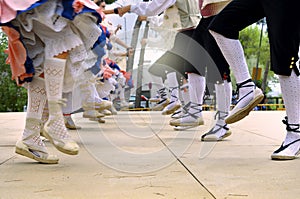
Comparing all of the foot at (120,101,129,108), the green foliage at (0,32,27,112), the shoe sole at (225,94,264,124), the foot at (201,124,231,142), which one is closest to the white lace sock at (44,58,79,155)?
the shoe sole at (225,94,264,124)

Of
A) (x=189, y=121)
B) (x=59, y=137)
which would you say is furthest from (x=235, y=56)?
(x=189, y=121)

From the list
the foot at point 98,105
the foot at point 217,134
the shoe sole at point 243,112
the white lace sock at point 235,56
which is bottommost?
the foot at point 217,134

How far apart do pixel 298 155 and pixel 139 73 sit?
264 cm

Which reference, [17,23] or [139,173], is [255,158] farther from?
[17,23]

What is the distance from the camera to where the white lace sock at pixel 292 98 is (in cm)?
291

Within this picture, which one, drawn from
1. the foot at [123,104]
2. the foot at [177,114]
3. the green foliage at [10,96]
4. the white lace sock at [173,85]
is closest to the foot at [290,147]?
the foot at [177,114]

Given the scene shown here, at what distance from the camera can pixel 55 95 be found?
2.65 meters

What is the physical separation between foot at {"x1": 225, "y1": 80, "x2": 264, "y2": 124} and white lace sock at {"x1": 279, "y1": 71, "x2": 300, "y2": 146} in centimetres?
17

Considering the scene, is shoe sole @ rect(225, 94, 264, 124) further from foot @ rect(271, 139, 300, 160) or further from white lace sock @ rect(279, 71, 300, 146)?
foot @ rect(271, 139, 300, 160)

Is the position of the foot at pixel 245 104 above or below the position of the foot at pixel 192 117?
above

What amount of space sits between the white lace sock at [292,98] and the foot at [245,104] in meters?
0.17

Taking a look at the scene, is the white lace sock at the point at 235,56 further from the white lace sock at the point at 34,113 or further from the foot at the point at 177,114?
the foot at the point at 177,114

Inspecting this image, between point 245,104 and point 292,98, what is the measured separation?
308 millimetres

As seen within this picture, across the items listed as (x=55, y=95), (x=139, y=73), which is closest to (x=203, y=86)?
(x=139, y=73)
